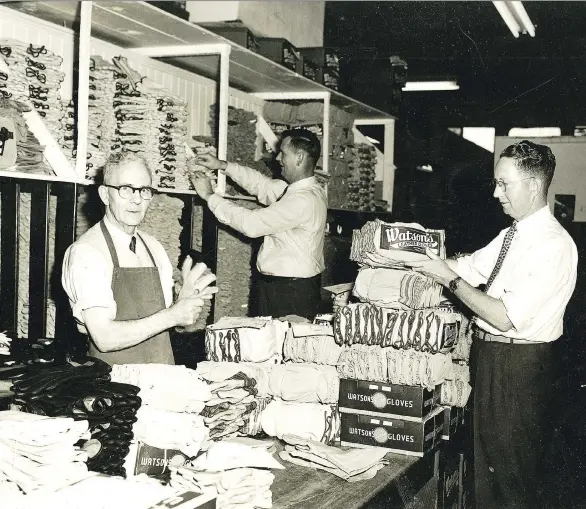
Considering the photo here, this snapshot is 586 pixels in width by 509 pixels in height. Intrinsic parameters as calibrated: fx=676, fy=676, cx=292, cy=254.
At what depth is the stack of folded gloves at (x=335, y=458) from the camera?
8.39 feet

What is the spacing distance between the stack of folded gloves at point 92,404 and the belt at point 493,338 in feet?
5.64

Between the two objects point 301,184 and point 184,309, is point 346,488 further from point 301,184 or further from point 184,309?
point 301,184

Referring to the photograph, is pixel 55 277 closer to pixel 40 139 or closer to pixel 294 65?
pixel 40 139

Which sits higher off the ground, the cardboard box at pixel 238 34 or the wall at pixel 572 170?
the cardboard box at pixel 238 34

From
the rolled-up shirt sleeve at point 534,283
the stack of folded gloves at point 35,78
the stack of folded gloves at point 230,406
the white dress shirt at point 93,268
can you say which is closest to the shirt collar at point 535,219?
the rolled-up shirt sleeve at point 534,283

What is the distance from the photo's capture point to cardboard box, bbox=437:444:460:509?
10.1 feet

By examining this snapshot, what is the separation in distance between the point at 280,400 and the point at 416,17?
6.11 meters

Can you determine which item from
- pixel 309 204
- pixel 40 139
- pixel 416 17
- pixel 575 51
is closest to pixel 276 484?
pixel 40 139

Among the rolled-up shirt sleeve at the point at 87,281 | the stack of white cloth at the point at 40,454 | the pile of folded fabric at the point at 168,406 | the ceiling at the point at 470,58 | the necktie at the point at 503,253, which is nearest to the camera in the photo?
the stack of white cloth at the point at 40,454

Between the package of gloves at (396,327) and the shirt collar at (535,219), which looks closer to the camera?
the package of gloves at (396,327)

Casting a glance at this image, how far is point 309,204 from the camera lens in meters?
5.15

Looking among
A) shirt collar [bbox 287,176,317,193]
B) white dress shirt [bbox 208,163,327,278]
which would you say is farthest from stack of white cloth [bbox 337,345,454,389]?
shirt collar [bbox 287,176,317,193]

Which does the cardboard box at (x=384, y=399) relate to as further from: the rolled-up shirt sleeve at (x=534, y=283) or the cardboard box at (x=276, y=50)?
the cardboard box at (x=276, y=50)

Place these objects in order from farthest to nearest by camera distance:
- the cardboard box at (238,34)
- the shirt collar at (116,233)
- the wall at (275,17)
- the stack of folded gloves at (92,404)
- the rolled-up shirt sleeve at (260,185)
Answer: the wall at (275,17) < the rolled-up shirt sleeve at (260,185) < the cardboard box at (238,34) < the shirt collar at (116,233) < the stack of folded gloves at (92,404)
